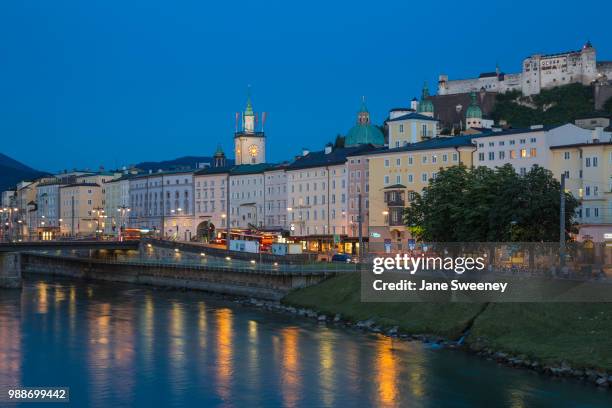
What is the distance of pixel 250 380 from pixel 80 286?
6446cm

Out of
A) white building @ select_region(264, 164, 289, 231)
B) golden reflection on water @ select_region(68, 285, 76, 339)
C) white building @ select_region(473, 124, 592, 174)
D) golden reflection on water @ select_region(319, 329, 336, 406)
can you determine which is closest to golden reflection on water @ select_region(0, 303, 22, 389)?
golden reflection on water @ select_region(68, 285, 76, 339)

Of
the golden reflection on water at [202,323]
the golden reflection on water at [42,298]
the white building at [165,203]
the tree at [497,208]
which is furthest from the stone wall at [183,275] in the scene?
the white building at [165,203]

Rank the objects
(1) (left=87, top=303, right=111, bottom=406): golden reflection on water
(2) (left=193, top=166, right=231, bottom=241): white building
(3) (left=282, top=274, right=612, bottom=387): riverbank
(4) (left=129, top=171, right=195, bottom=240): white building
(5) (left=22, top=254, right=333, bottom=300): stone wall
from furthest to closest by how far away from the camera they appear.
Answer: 1. (4) (left=129, top=171, right=195, bottom=240): white building
2. (2) (left=193, top=166, right=231, bottom=241): white building
3. (5) (left=22, top=254, right=333, bottom=300): stone wall
4. (3) (left=282, top=274, right=612, bottom=387): riverbank
5. (1) (left=87, top=303, right=111, bottom=406): golden reflection on water

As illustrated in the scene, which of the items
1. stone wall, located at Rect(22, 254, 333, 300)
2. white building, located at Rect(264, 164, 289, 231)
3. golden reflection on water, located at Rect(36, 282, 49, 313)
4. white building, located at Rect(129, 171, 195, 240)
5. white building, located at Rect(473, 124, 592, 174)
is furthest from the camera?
white building, located at Rect(129, 171, 195, 240)

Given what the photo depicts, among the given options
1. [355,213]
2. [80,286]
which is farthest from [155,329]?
[355,213]

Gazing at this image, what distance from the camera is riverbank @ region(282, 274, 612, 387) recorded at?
47.1m

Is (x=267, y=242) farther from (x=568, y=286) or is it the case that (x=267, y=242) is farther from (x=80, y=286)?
(x=568, y=286)

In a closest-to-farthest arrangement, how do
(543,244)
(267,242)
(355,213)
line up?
(543,244) < (267,242) < (355,213)

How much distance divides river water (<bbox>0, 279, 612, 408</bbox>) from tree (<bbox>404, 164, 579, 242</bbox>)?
15936 mm

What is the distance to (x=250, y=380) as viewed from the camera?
1866 inches

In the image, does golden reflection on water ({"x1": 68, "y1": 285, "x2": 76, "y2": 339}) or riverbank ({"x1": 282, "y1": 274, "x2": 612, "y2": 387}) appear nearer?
riverbank ({"x1": 282, "y1": 274, "x2": 612, "y2": 387})

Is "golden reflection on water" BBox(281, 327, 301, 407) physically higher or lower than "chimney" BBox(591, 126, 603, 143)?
lower

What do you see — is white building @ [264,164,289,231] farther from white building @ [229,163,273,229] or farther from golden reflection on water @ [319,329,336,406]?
golden reflection on water @ [319,329,336,406]

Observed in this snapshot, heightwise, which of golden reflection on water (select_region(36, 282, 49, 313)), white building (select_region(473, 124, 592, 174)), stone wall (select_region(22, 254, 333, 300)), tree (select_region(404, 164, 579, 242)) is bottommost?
golden reflection on water (select_region(36, 282, 49, 313))
